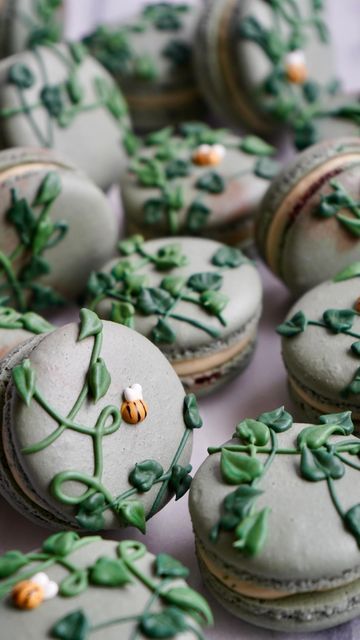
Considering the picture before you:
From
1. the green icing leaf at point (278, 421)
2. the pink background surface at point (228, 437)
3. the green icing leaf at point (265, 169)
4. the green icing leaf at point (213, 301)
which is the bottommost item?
the pink background surface at point (228, 437)

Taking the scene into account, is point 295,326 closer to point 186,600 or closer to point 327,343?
point 327,343

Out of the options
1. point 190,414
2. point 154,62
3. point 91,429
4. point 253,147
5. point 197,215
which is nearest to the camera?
point 91,429

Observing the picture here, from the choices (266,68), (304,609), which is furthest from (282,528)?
(266,68)

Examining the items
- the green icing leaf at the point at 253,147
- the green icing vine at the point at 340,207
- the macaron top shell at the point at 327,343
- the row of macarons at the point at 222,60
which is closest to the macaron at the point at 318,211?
the green icing vine at the point at 340,207

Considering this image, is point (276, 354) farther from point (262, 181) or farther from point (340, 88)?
point (340, 88)

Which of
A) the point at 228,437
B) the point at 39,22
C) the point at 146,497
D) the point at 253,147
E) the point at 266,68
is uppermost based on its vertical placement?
the point at 39,22

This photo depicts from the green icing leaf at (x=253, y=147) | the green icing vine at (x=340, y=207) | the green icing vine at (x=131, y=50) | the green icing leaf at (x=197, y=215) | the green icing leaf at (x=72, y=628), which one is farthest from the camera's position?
the green icing vine at (x=131, y=50)

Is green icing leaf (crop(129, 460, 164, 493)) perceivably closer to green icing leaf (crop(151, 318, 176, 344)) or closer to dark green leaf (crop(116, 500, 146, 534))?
dark green leaf (crop(116, 500, 146, 534))

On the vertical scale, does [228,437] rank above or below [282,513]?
below

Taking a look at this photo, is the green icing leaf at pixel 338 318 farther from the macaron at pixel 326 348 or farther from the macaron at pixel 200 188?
the macaron at pixel 200 188
